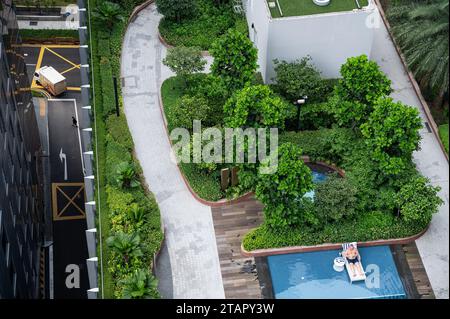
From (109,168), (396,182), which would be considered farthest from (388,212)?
(109,168)

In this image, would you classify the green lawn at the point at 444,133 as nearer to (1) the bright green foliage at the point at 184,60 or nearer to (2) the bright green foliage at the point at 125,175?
(1) the bright green foliage at the point at 184,60

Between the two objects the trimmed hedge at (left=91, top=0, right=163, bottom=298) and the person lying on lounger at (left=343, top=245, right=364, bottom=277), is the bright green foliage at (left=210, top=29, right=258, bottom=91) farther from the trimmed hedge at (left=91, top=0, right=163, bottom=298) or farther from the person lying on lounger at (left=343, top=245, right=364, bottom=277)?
the person lying on lounger at (left=343, top=245, right=364, bottom=277)

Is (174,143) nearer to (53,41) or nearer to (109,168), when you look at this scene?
(109,168)

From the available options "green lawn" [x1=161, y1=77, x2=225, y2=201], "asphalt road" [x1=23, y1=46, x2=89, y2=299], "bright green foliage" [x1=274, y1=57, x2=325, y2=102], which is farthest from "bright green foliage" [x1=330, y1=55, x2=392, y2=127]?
"asphalt road" [x1=23, y1=46, x2=89, y2=299]
